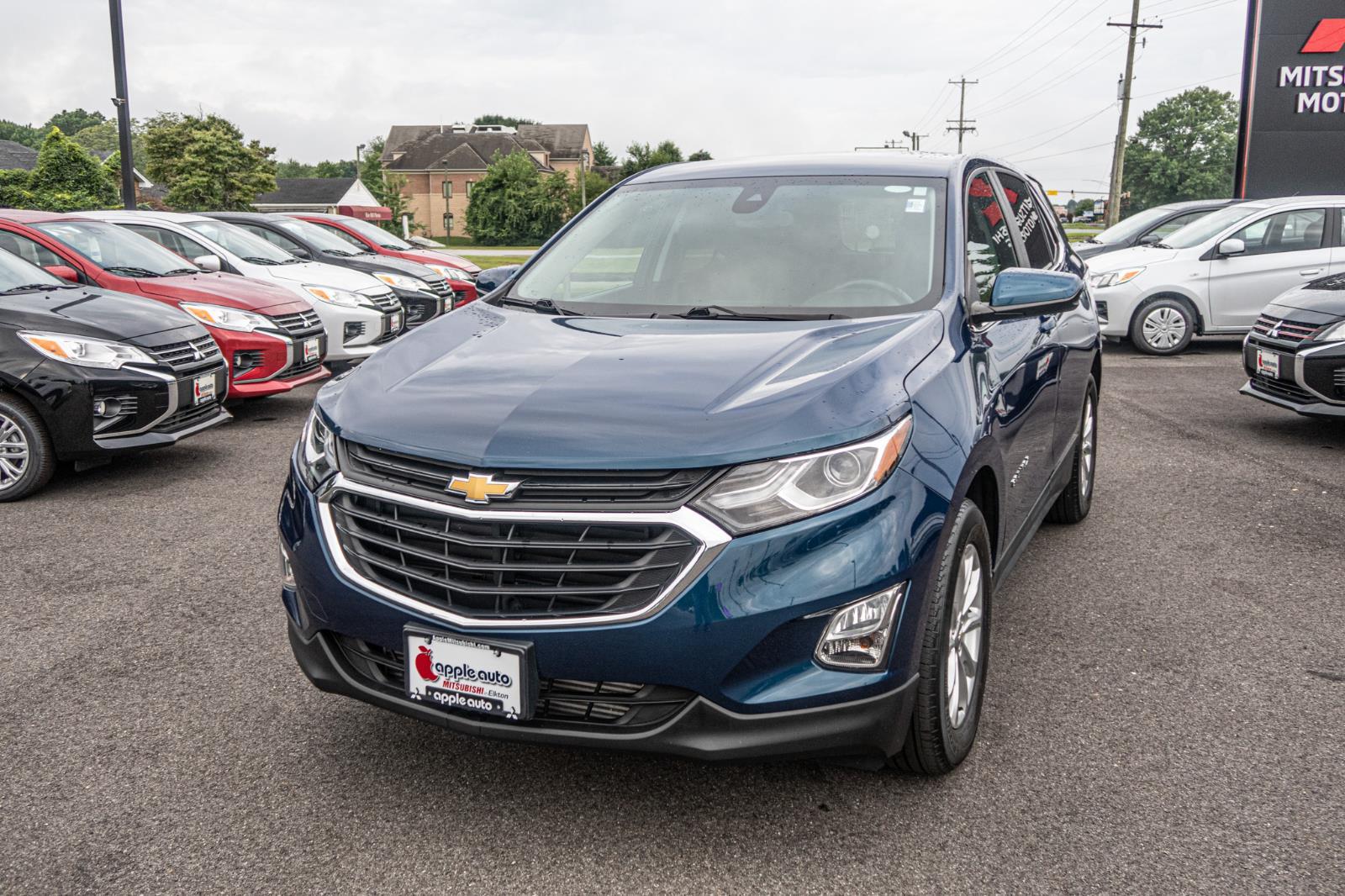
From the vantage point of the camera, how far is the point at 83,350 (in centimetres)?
655

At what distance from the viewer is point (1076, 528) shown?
5.80 m

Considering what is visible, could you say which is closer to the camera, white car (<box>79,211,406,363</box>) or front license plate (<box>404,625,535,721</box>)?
front license plate (<box>404,625,535,721</box>)

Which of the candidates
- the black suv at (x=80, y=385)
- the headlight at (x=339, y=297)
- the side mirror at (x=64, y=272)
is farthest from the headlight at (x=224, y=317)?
the headlight at (x=339, y=297)

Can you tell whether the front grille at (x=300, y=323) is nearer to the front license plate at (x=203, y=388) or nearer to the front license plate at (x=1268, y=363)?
the front license plate at (x=203, y=388)

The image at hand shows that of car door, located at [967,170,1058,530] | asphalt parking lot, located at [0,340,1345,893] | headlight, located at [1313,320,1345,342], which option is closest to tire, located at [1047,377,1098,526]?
asphalt parking lot, located at [0,340,1345,893]

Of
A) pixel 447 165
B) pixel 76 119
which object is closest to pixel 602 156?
pixel 447 165

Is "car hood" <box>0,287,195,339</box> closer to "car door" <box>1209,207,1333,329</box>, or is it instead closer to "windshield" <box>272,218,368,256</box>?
"windshield" <box>272,218,368,256</box>

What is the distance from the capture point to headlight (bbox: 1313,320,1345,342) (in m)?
7.54

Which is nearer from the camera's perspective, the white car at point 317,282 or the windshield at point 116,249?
the windshield at point 116,249

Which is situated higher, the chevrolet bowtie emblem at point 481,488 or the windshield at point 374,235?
the windshield at point 374,235

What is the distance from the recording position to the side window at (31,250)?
28.3ft

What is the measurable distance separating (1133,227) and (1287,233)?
4.48 m

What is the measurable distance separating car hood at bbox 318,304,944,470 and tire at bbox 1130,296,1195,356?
35.5 feet

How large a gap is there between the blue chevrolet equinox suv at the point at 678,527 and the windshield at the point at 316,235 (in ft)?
34.9
